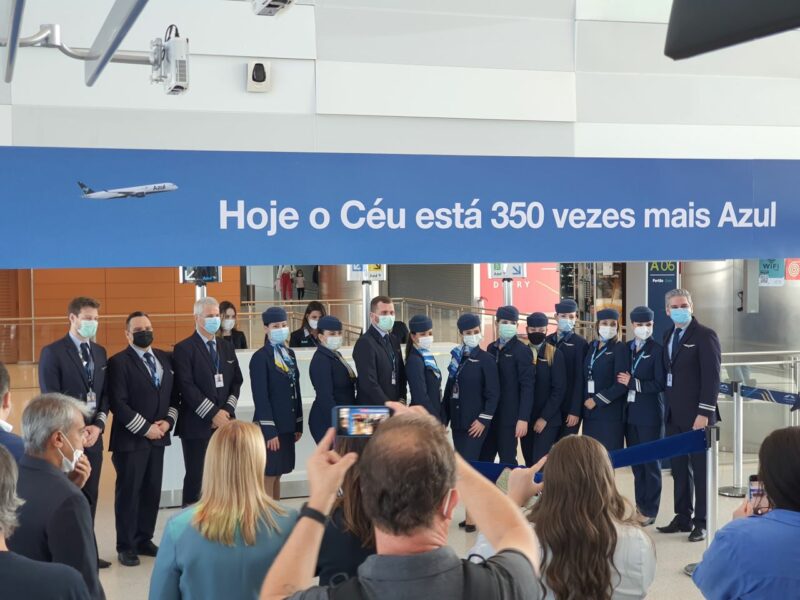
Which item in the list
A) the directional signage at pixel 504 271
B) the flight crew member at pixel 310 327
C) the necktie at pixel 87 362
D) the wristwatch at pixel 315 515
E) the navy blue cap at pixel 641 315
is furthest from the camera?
the directional signage at pixel 504 271

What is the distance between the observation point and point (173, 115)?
4934 mm

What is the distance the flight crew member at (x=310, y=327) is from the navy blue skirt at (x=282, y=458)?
4.86ft

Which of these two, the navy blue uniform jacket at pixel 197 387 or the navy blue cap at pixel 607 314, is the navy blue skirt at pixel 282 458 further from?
the navy blue cap at pixel 607 314

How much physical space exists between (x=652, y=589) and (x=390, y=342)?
249 centimetres

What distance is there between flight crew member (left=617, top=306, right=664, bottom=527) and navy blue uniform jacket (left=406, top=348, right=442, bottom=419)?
136 centimetres

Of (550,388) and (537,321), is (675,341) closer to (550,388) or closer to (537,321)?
(550,388)

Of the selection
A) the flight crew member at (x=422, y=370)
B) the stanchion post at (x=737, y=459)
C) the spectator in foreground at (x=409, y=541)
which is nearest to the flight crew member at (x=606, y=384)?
the stanchion post at (x=737, y=459)

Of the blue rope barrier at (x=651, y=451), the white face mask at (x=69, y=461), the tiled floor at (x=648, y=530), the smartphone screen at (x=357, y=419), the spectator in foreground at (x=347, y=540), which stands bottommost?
the tiled floor at (x=648, y=530)

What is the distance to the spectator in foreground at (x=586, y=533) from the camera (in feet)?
8.95

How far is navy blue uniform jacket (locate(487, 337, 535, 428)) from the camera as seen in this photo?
283 inches

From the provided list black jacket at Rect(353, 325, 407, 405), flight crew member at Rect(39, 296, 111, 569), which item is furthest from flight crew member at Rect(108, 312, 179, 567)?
black jacket at Rect(353, 325, 407, 405)

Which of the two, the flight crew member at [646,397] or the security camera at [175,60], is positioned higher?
the security camera at [175,60]

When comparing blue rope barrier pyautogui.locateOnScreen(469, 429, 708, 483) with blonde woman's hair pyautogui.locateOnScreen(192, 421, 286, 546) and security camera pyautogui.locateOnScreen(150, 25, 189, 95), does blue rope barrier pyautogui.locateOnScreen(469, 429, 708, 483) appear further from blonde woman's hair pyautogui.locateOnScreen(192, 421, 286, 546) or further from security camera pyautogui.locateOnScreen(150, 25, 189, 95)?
security camera pyautogui.locateOnScreen(150, 25, 189, 95)

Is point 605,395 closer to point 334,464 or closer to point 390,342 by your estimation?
point 390,342
